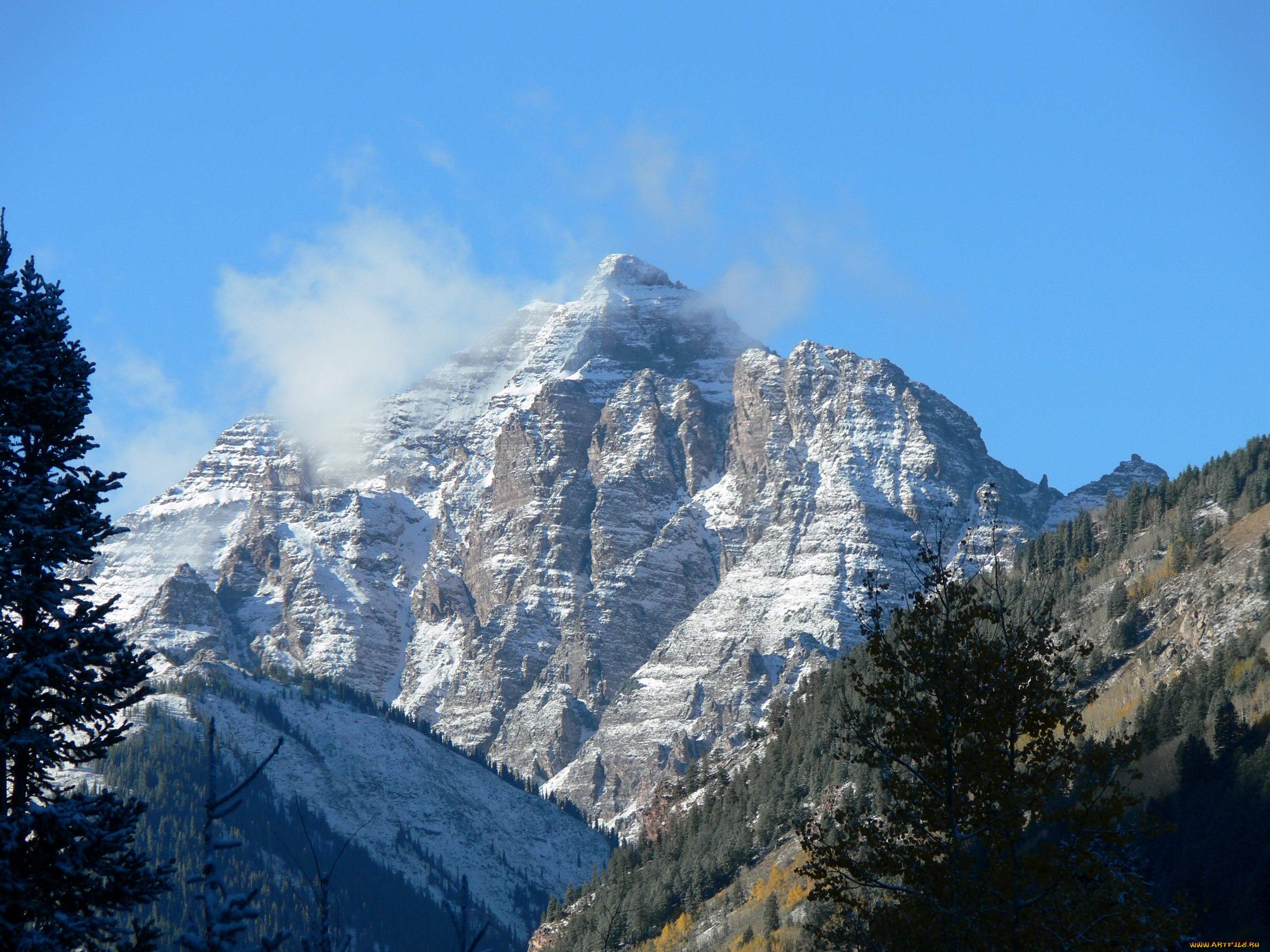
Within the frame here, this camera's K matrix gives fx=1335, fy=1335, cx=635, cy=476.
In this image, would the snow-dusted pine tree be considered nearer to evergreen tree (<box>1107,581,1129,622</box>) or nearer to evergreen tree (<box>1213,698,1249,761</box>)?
evergreen tree (<box>1213,698,1249,761</box>)

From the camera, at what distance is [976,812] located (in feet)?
100

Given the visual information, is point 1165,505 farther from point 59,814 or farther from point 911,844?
point 59,814

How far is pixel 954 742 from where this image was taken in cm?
3192

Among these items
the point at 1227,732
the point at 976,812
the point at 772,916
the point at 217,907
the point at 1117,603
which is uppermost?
the point at 1117,603

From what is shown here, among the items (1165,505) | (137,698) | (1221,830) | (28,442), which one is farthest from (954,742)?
(1165,505)

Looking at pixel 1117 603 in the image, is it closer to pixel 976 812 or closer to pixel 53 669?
pixel 976 812

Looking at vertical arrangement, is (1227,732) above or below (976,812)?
above

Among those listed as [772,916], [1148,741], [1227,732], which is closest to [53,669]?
[1148,741]

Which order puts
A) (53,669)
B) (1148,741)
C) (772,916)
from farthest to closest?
1. (772,916)
2. (1148,741)
3. (53,669)

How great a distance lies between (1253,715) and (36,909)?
329 feet

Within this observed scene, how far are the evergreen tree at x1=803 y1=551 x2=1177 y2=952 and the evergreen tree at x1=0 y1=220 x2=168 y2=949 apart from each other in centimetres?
1512

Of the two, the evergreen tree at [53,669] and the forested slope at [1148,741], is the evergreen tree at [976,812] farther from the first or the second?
the forested slope at [1148,741]

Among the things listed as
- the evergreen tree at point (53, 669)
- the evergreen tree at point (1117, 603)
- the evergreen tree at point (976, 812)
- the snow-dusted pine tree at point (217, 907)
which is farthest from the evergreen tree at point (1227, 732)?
the snow-dusted pine tree at point (217, 907)

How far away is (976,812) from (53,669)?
20386mm
